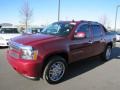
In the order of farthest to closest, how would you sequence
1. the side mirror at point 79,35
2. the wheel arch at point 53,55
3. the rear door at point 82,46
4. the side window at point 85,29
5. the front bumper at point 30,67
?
1. the side window at point 85,29
2. the rear door at point 82,46
3. the side mirror at point 79,35
4. the wheel arch at point 53,55
5. the front bumper at point 30,67

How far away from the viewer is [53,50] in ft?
15.7

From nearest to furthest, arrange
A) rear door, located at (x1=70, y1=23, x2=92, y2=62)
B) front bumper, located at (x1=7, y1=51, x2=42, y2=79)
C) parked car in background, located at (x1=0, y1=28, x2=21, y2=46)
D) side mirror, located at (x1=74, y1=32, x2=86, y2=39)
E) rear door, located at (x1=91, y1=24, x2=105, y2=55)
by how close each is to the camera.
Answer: front bumper, located at (x1=7, y1=51, x2=42, y2=79) → side mirror, located at (x1=74, y1=32, x2=86, y2=39) → rear door, located at (x1=70, y1=23, x2=92, y2=62) → rear door, located at (x1=91, y1=24, x2=105, y2=55) → parked car in background, located at (x1=0, y1=28, x2=21, y2=46)

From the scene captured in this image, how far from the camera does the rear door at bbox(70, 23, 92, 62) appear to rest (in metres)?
5.54

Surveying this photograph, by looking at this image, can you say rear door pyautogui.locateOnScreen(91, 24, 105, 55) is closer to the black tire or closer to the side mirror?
the black tire

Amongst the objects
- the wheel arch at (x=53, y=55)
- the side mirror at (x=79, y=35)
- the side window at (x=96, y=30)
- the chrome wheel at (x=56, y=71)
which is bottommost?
the chrome wheel at (x=56, y=71)

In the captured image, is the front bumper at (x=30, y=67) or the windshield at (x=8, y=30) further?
the windshield at (x=8, y=30)

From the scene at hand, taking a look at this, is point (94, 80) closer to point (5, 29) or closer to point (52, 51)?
point (52, 51)

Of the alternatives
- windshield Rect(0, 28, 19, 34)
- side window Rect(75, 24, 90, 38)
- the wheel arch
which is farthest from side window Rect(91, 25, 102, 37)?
windshield Rect(0, 28, 19, 34)

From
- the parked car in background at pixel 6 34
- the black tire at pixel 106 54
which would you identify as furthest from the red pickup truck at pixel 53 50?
the parked car in background at pixel 6 34

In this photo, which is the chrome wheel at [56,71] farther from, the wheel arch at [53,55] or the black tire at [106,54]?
the black tire at [106,54]

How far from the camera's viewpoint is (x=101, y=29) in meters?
7.49

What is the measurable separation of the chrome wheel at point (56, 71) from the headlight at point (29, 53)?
2.41ft

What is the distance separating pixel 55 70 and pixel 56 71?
52 millimetres

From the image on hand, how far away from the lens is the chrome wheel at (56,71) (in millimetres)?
4992
